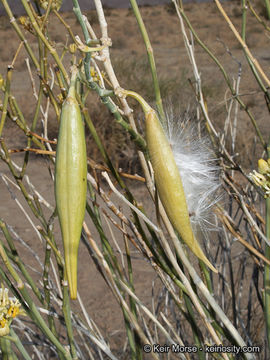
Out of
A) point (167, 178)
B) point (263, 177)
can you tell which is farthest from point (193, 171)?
point (167, 178)

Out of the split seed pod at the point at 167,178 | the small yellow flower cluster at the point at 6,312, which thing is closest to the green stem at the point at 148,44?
the split seed pod at the point at 167,178

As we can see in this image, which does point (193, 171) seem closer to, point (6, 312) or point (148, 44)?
point (148, 44)

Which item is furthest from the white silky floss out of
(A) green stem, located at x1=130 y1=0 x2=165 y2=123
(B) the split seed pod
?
(B) the split seed pod

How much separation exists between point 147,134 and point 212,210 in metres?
0.36

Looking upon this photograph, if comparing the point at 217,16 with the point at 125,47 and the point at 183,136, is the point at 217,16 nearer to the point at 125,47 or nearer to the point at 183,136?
the point at 125,47

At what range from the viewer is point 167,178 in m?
0.34

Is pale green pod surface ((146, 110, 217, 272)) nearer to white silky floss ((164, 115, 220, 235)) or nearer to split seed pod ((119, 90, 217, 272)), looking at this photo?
split seed pod ((119, 90, 217, 272))

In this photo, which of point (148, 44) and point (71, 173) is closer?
point (71, 173)

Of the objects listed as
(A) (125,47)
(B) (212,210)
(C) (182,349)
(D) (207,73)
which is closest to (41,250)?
(C) (182,349)

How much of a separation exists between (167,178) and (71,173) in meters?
0.07

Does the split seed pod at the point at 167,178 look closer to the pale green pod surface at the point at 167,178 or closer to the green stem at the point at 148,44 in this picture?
the pale green pod surface at the point at 167,178

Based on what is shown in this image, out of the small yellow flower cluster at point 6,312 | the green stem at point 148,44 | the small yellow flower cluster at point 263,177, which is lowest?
the small yellow flower cluster at point 6,312

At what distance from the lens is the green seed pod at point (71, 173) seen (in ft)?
1.07

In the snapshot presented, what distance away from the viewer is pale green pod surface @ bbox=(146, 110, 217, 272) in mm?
344
